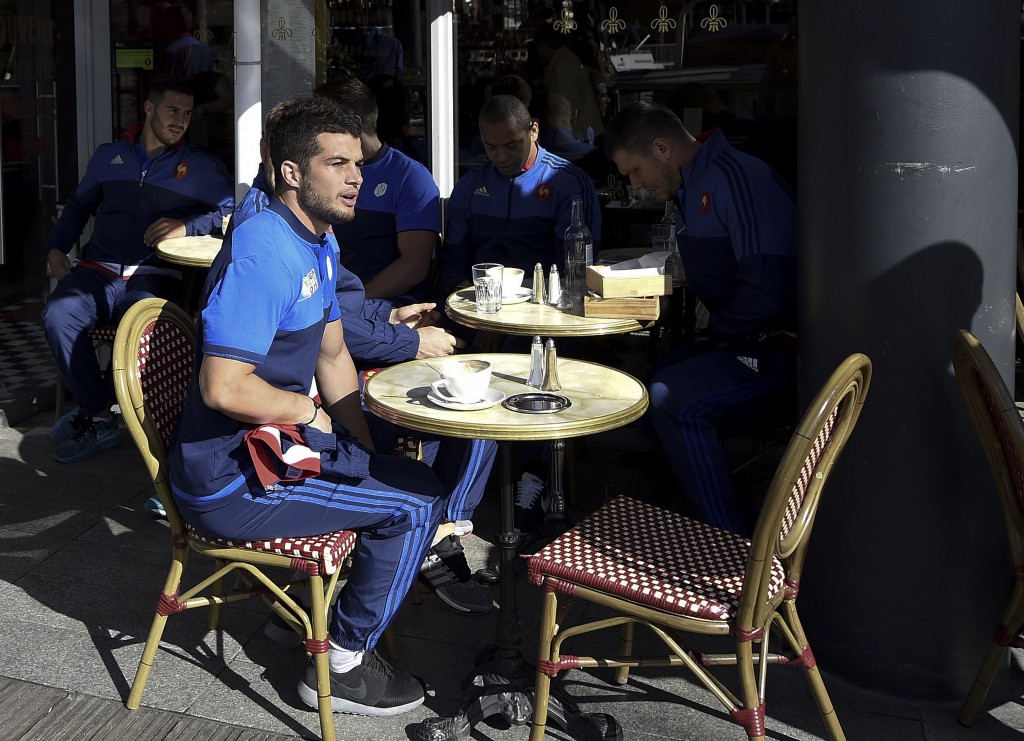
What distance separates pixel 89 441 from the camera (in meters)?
4.91

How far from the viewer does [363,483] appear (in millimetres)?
2904

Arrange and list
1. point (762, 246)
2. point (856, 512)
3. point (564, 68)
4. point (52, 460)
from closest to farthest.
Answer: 1. point (856, 512)
2. point (762, 246)
3. point (52, 460)
4. point (564, 68)

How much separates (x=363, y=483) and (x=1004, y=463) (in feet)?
4.97

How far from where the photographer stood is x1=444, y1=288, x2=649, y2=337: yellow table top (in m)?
3.64

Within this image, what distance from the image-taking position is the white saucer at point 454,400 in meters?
2.82

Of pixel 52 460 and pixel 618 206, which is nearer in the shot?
pixel 52 460

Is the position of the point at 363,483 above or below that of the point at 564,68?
below

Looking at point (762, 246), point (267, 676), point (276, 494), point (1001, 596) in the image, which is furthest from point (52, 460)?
point (1001, 596)

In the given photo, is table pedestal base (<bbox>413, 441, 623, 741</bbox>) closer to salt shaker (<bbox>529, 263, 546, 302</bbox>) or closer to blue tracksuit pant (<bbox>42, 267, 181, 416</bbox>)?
salt shaker (<bbox>529, 263, 546, 302</bbox>)

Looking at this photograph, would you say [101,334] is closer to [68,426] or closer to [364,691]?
[68,426]

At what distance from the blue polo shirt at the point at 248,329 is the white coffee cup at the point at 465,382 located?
1.19 feet

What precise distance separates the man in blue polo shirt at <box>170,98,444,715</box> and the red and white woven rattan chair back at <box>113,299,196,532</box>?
0.26 feet

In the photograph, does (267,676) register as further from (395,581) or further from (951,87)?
(951,87)

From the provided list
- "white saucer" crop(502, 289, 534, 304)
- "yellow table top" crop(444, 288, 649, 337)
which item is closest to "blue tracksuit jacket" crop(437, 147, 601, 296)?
"white saucer" crop(502, 289, 534, 304)
